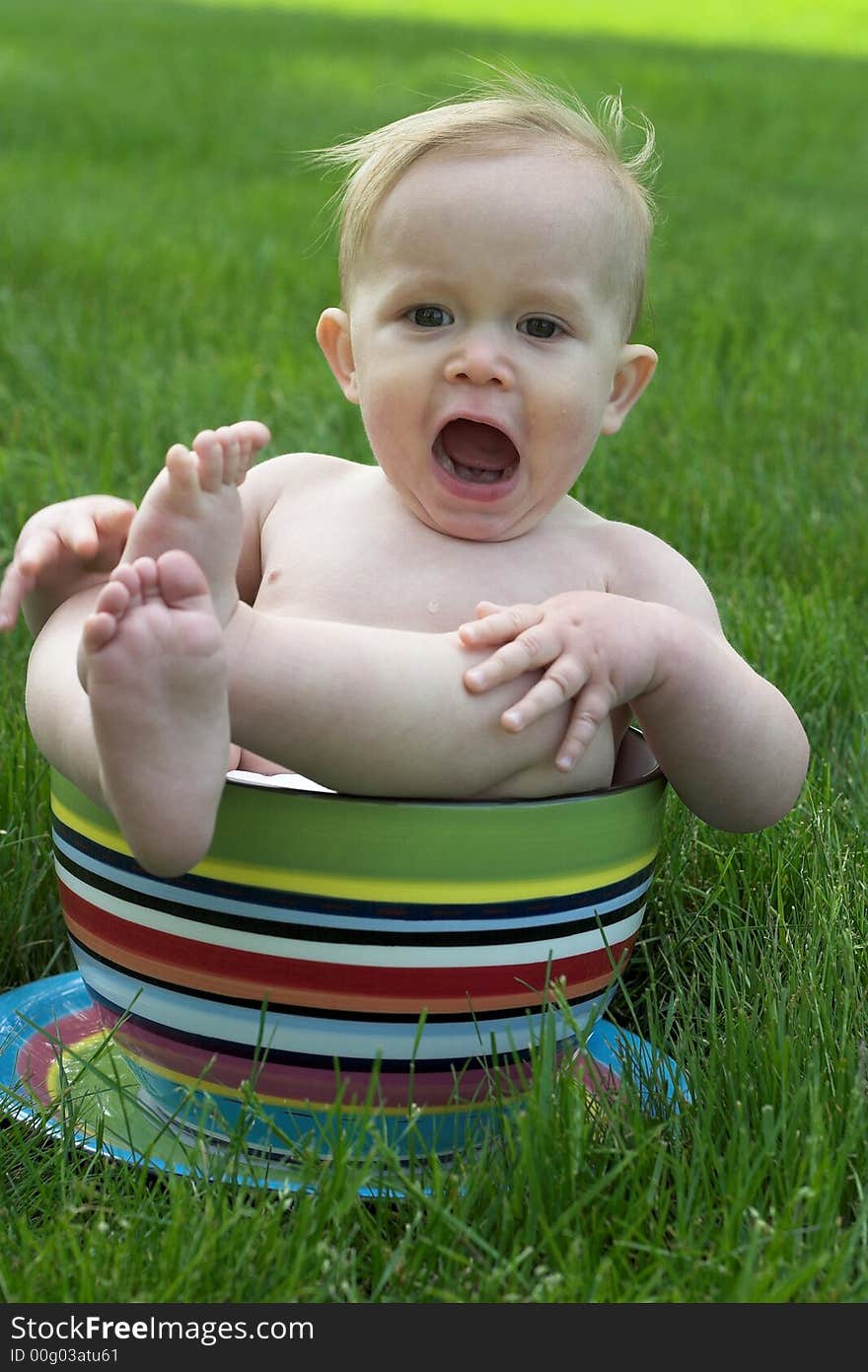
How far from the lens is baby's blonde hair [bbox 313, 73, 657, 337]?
151 centimetres

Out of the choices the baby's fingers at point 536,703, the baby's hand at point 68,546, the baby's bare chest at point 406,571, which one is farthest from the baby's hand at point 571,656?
the baby's hand at point 68,546

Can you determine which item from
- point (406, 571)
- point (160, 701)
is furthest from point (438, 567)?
point (160, 701)

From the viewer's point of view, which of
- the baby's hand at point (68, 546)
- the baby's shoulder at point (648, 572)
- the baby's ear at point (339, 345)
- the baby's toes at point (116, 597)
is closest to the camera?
the baby's toes at point (116, 597)

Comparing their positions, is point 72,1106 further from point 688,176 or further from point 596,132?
point 688,176

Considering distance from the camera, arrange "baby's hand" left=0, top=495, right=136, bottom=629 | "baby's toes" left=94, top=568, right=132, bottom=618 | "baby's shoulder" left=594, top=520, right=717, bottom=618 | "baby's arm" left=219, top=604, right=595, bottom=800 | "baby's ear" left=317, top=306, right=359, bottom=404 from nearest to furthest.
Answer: "baby's toes" left=94, top=568, right=132, bottom=618, "baby's arm" left=219, top=604, right=595, bottom=800, "baby's hand" left=0, top=495, right=136, bottom=629, "baby's shoulder" left=594, top=520, right=717, bottom=618, "baby's ear" left=317, top=306, right=359, bottom=404

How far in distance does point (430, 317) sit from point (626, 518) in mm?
1385

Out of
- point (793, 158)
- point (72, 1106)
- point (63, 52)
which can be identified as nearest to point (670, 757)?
point (72, 1106)

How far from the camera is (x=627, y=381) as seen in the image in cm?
166

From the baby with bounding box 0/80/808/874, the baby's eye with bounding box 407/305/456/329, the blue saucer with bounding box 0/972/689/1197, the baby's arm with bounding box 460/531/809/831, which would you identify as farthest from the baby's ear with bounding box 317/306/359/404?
the blue saucer with bounding box 0/972/689/1197

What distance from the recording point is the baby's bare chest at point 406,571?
1.49 metres

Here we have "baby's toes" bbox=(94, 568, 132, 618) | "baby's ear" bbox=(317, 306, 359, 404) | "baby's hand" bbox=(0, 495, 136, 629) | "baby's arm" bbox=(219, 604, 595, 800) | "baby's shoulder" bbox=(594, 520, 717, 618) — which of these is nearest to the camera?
"baby's toes" bbox=(94, 568, 132, 618)

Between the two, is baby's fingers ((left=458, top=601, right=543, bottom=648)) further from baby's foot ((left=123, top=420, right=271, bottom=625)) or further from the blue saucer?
the blue saucer

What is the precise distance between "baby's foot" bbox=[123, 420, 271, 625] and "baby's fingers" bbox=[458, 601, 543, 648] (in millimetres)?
222

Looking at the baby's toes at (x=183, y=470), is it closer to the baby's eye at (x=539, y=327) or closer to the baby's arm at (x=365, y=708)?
the baby's arm at (x=365, y=708)
